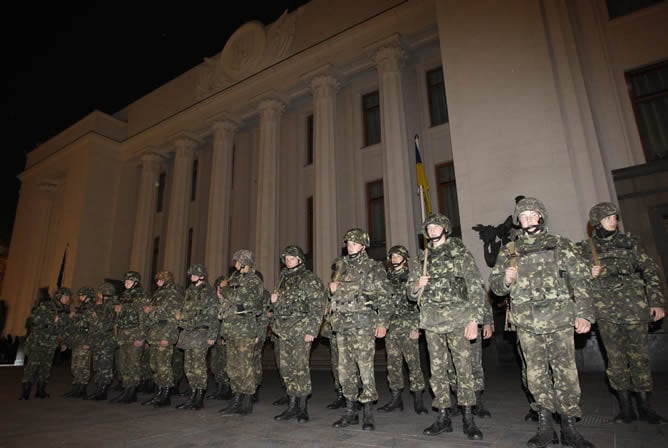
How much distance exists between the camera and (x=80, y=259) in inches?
773

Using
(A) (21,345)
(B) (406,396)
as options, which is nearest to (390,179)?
(B) (406,396)

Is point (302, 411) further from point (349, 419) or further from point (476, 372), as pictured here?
point (476, 372)

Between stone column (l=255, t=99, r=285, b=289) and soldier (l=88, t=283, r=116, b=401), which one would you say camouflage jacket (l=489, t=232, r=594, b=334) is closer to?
soldier (l=88, t=283, r=116, b=401)

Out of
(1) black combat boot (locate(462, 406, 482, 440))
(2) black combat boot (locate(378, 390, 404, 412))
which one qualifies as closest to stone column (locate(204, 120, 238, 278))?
(2) black combat boot (locate(378, 390, 404, 412))

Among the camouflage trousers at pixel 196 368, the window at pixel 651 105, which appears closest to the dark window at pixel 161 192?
the camouflage trousers at pixel 196 368

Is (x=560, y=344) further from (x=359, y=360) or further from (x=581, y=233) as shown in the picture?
(x=581, y=233)

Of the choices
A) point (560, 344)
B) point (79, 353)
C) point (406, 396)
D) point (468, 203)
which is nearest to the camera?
point (560, 344)

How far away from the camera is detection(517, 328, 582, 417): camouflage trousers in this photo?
331 centimetres

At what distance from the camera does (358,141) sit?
1520 centimetres

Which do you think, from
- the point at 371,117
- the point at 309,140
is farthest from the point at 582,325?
the point at 309,140

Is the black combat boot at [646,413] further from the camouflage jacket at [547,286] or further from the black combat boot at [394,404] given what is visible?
the black combat boot at [394,404]

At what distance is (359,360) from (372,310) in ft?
1.81

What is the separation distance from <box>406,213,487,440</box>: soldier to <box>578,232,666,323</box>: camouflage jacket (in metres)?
1.45

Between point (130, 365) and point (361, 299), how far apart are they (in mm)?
4523
